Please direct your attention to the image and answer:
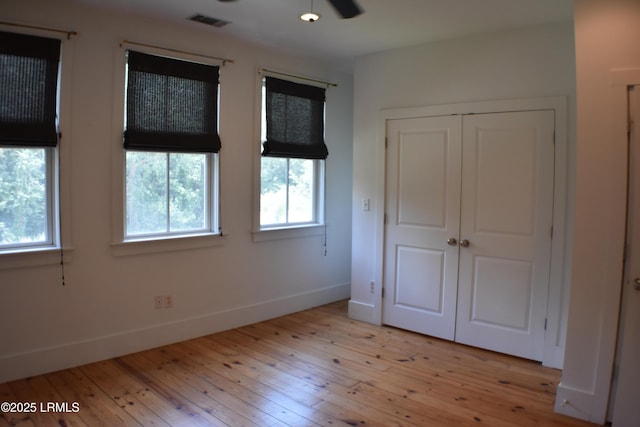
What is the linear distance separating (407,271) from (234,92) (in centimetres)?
223

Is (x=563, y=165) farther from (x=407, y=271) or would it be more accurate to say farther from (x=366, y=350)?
(x=366, y=350)

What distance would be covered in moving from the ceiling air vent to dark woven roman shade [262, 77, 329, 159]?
0.77m

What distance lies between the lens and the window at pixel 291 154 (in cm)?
444

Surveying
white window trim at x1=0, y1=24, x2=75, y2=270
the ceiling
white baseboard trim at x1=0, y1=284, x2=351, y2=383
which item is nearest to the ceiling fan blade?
the ceiling

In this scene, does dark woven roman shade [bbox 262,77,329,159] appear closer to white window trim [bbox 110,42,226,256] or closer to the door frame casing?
white window trim [bbox 110,42,226,256]

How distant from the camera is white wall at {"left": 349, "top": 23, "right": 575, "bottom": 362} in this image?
3453 millimetres

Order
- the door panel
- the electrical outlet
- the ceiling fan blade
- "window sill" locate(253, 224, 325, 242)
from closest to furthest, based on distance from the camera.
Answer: the ceiling fan blade
the door panel
the electrical outlet
"window sill" locate(253, 224, 325, 242)

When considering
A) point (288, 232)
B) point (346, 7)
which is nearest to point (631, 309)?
point (346, 7)

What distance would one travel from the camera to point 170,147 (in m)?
3.71

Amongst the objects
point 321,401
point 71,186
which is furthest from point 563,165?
point 71,186

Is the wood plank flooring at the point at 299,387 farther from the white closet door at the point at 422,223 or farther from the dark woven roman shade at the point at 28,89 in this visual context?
the dark woven roman shade at the point at 28,89

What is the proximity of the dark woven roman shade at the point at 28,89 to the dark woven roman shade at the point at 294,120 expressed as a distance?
70.1 inches

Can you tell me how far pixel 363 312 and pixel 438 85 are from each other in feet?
7.25

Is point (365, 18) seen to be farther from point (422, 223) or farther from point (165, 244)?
point (165, 244)
